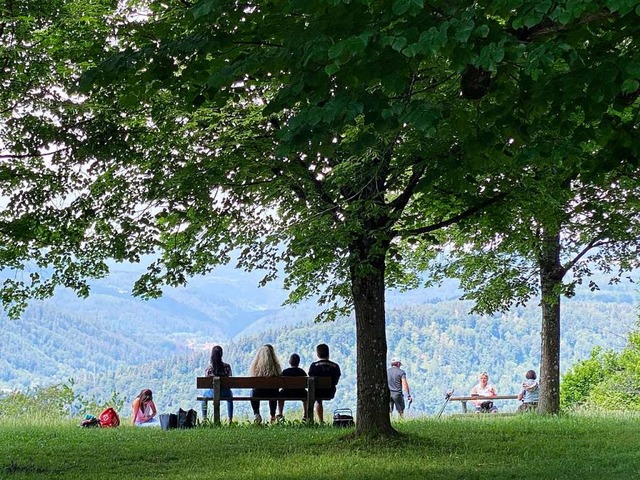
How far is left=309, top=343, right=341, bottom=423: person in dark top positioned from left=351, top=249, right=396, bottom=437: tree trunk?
149 inches

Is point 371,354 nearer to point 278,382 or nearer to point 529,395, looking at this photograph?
point 278,382

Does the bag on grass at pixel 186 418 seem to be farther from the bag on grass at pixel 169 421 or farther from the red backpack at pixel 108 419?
the red backpack at pixel 108 419

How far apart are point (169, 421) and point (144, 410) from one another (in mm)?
2542

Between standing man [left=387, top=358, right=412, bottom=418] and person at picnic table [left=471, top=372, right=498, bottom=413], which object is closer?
standing man [left=387, top=358, right=412, bottom=418]

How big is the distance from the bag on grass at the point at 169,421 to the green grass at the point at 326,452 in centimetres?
43

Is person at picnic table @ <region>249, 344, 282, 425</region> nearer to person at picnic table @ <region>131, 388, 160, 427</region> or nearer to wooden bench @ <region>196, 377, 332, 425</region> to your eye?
wooden bench @ <region>196, 377, 332, 425</region>

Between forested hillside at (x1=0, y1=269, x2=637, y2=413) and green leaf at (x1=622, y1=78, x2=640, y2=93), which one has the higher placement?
green leaf at (x1=622, y1=78, x2=640, y2=93)

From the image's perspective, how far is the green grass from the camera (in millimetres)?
9734

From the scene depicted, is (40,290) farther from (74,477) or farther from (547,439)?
(547,439)

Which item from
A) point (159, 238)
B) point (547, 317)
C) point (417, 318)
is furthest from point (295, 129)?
point (417, 318)

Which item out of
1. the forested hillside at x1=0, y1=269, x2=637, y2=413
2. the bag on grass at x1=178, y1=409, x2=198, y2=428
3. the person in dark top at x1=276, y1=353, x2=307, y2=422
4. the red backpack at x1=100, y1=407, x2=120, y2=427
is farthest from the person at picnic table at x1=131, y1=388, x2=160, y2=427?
the forested hillside at x1=0, y1=269, x2=637, y2=413

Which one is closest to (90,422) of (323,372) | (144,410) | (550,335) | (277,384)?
(144,410)

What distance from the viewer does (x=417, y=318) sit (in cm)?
9588

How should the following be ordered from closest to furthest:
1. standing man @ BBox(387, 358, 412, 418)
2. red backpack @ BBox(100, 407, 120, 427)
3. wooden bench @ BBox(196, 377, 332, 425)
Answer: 1. wooden bench @ BBox(196, 377, 332, 425)
2. red backpack @ BBox(100, 407, 120, 427)
3. standing man @ BBox(387, 358, 412, 418)
